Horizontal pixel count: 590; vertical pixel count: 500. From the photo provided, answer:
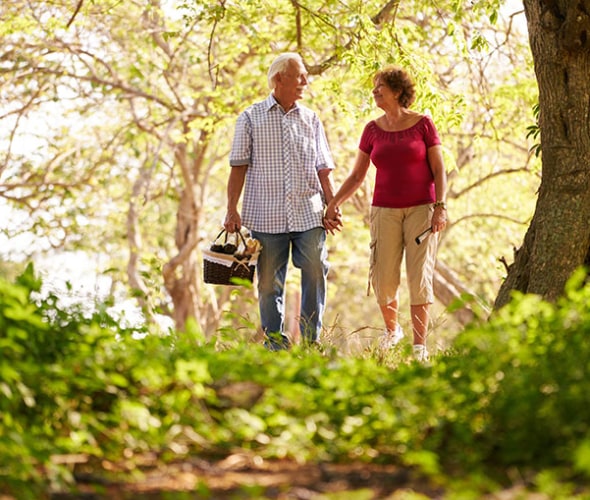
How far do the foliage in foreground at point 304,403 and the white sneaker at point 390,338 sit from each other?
2611 millimetres

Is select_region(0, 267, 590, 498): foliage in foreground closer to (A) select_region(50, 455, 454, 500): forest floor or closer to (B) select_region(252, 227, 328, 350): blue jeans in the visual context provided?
(A) select_region(50, 455, 454, 500): forest floor

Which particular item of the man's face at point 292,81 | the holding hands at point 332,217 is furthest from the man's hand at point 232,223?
the man's face at point 292,81

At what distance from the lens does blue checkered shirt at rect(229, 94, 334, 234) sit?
662cm

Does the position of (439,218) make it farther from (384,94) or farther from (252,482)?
(252,482)

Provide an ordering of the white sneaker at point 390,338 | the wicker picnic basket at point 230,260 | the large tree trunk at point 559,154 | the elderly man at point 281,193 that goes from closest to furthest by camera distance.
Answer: the large tree trunk at point 559,154
the white sneaker at point 390,338
the wicker picnic basket at point 230,260
the elderly man at point 281,193

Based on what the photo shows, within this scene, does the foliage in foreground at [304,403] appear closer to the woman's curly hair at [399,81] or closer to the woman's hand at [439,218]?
the woman's hand at [439,218]

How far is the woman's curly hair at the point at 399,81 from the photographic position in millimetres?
6566

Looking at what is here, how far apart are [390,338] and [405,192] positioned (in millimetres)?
996

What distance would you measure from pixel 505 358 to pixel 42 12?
1224 centimetres

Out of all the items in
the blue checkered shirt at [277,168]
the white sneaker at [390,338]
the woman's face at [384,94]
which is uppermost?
the woman's face at [384,94]

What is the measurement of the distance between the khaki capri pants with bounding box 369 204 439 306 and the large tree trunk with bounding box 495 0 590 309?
0.62 m

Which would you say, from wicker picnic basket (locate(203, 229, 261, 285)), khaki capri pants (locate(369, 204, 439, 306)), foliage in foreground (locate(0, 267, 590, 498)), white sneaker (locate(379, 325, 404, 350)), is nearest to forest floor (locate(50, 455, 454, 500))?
foliage in foreground (locate(0, 267, 590, 498))

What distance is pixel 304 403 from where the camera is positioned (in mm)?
3490

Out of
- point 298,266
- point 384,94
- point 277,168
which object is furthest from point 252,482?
point 384,94
